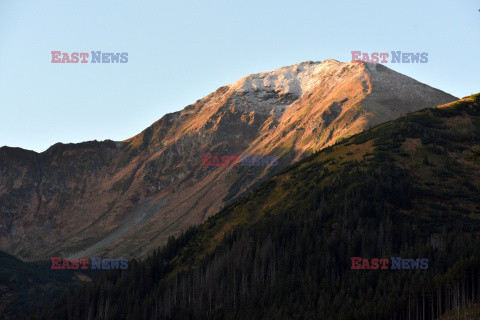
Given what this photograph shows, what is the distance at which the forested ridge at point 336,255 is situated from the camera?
125 meters

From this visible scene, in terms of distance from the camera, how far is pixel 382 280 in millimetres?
129875

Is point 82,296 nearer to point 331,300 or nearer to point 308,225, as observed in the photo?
point 308,225

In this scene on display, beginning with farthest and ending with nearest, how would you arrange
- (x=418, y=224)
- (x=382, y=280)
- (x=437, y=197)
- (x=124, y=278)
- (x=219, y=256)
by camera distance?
(x=124, y=278)
(x=219, y=256)
(x=437, y=197)
(x=418, y=224)
(x=382, y=280)

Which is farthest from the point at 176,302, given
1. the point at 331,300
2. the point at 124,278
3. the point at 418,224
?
the point at 418,224

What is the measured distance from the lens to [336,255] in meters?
155

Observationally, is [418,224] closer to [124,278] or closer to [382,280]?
[382,280]

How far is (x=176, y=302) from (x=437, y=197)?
9244cm

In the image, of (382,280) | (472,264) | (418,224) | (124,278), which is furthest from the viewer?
(124,278)

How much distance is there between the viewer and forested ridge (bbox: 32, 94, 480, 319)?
125m

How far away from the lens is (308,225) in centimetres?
17212

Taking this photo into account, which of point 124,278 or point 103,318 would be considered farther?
point 124,278

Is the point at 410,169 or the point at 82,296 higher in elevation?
the point at 410,169

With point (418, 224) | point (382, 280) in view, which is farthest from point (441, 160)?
point (382, 280)

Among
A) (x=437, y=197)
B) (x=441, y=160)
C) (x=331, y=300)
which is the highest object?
(x=441, y=160)
